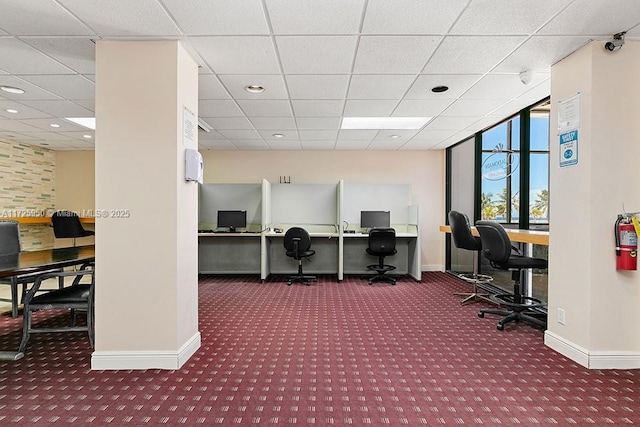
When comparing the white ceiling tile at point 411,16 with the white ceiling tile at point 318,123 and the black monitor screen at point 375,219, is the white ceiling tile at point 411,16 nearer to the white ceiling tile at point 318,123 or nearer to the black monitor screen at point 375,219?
the white ceiling tile at point 318,123

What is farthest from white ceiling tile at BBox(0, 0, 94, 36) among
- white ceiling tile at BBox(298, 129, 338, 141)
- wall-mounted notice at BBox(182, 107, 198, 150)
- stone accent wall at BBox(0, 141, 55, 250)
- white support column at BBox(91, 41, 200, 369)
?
stone accent wall at BBox(0, 141, 55, 250)

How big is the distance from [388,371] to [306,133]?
12.8ft

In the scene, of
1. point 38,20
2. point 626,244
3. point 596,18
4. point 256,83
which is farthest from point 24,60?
point 626,244

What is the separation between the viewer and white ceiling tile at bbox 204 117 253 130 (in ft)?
15.2

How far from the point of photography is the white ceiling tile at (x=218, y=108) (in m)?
3.94

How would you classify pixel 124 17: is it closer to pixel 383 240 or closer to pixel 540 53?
pixel 540 53

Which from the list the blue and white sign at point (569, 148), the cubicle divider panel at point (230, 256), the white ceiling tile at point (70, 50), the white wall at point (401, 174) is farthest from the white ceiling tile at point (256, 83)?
the cubicle divider panel at point (230, 256)

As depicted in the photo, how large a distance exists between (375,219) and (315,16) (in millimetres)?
4475

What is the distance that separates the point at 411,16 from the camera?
7.26 ft

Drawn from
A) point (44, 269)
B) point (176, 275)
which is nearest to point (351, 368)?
point (176, 275)

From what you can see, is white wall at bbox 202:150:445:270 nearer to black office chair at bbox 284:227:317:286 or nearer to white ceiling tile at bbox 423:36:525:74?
black office chair at bbox 284:227:317:286

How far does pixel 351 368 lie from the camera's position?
99.0 inches

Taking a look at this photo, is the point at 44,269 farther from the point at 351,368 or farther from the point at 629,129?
the point at 629,129

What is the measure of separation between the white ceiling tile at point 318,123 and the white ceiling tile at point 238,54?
157cm
